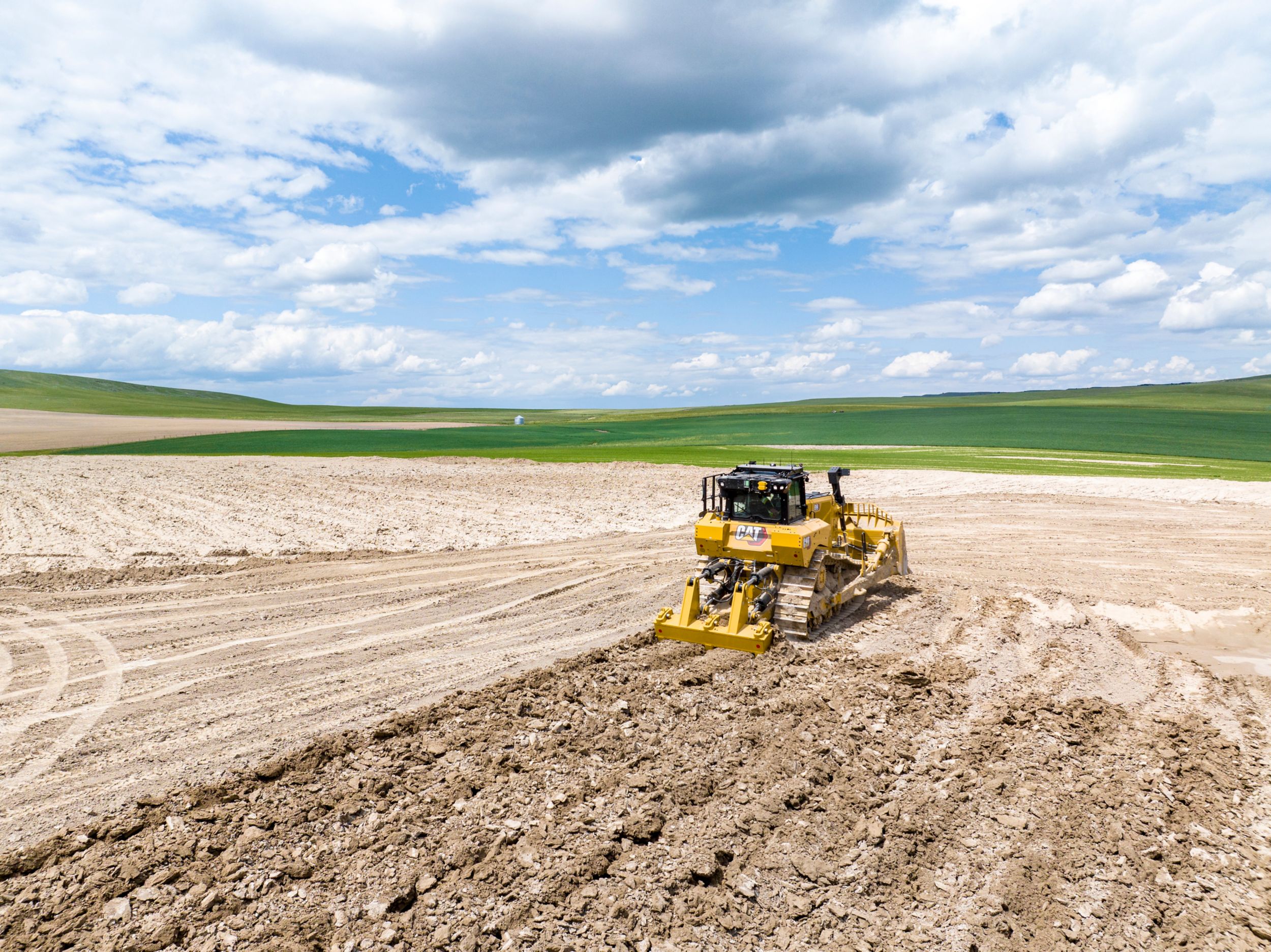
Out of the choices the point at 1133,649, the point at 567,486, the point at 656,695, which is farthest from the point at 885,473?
the point at 656,695

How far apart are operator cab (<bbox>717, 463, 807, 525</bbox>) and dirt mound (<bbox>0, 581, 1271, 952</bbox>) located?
3.89 metres

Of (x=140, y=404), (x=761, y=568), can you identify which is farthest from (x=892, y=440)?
(x=140, y=404)

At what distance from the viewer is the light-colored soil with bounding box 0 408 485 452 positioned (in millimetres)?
62188

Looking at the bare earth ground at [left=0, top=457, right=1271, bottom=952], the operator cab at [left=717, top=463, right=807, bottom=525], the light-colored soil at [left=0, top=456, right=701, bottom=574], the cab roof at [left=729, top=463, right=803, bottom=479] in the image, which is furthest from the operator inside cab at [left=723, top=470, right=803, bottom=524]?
the light-colored soil at [left=0, top=456, right=701, bottom=574]

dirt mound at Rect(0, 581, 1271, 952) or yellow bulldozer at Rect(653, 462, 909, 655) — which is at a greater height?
yellow bulldozer at Rect(653, 462, 909, 655)

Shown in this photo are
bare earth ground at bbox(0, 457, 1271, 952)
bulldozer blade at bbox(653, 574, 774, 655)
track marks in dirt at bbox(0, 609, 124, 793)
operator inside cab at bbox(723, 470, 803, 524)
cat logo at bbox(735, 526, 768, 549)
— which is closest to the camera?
bare earth ground at bbox(0, 457, 1271, 952)

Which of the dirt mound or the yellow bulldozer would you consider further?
the yellow bulldozer

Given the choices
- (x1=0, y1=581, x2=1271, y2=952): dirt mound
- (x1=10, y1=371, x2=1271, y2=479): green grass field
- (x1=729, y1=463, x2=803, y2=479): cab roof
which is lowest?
(x1=0, y1=581, x2=1271, y2=952): dirt mound

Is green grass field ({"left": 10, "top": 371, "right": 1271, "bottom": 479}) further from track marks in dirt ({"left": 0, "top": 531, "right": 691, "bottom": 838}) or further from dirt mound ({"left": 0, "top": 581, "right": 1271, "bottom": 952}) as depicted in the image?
dirt mound ({"left": 0, "top": 581, "right": 1271, "bottom": 952})

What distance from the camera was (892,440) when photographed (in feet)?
222

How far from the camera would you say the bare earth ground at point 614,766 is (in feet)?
20.3

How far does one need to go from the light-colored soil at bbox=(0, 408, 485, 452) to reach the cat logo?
63751mm

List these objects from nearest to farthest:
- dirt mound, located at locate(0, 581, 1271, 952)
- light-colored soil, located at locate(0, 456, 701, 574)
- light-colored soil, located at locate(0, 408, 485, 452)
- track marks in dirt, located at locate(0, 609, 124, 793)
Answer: dirt mound, located at locate(0, 581, 1271, 952), track marks in dirt, located at locate(0, 609, 124, 793), light-colored soil, located at locate(0, 456, 701, 574), light-colored soil, located at locate(0, 408, 485, 452)

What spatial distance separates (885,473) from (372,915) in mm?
37362
